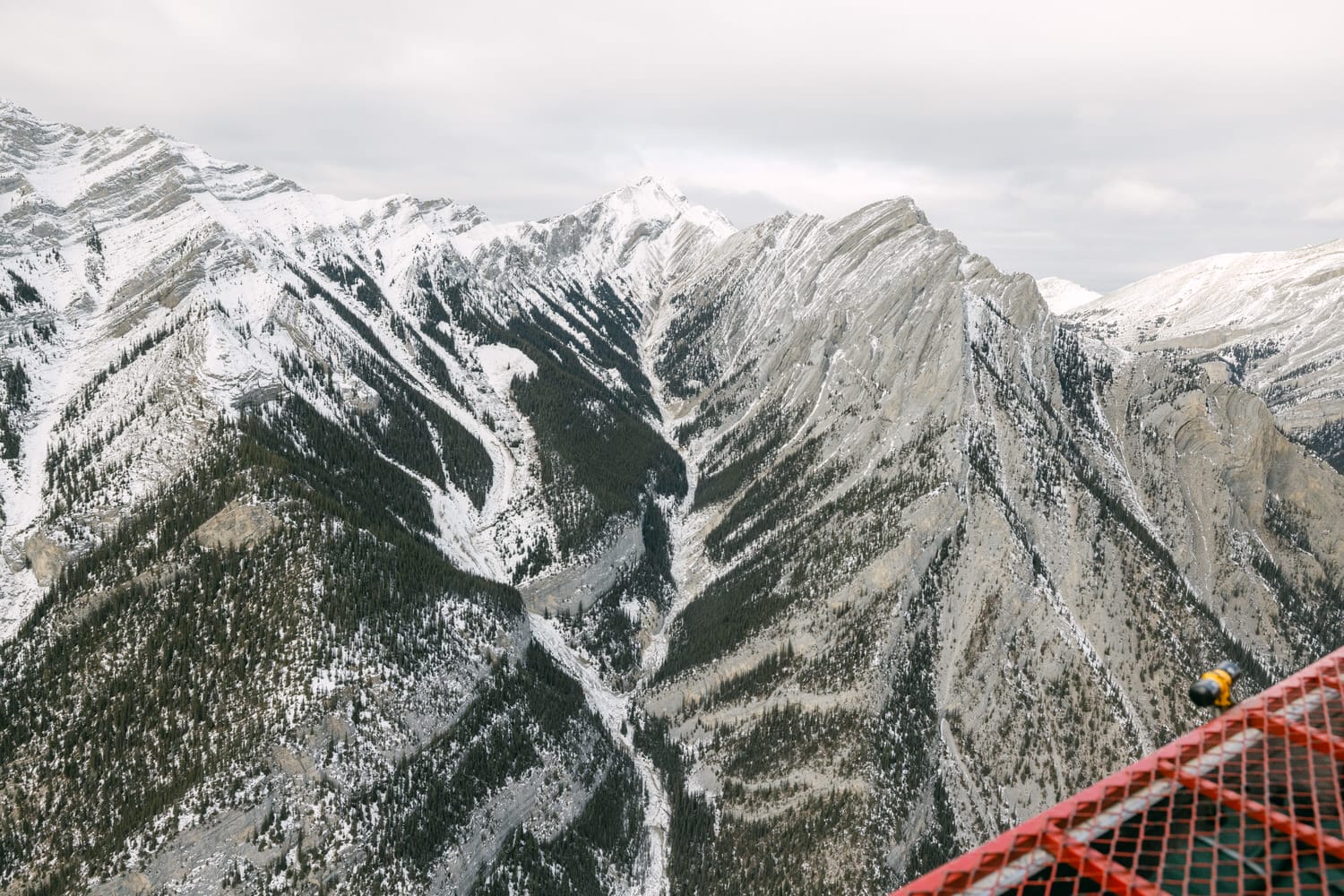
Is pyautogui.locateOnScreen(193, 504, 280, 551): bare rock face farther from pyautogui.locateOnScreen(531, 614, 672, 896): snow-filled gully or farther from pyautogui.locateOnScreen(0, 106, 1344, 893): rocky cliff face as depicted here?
pyautogui.locateOnScreen(531, 614, 672, 896): snow-filled gully

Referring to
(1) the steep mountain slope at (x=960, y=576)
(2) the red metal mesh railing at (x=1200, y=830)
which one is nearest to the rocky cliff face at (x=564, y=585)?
(1) the steep mountain slope at (x=960, y=576)

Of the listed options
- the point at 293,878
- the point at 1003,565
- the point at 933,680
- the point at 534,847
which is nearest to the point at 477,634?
the point at 534,847

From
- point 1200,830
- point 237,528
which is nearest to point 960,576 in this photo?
point 237,528

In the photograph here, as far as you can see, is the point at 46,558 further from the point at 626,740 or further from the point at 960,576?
the point at 960,576

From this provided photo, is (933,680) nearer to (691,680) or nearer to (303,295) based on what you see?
(691,680)

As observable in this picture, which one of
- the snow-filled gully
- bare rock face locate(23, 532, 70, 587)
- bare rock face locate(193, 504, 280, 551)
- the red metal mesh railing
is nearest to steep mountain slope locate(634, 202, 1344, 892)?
the snow-filled gully
